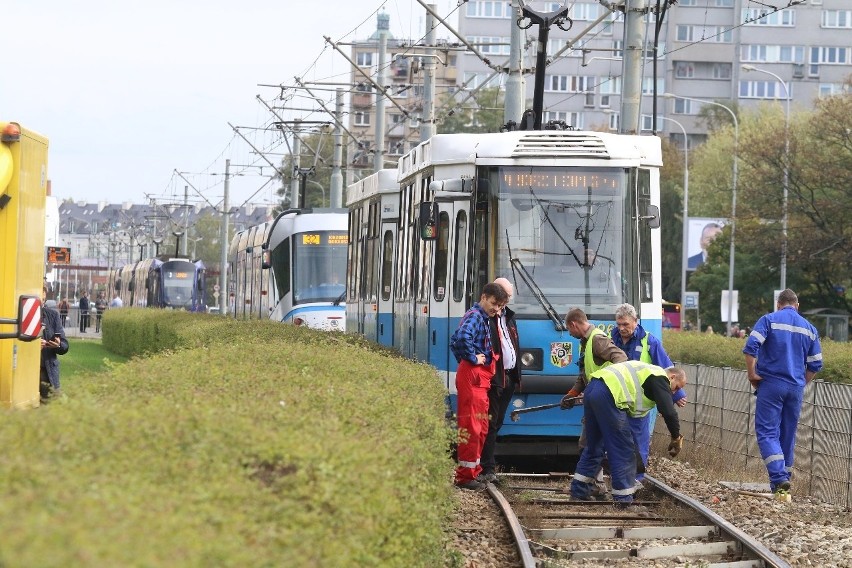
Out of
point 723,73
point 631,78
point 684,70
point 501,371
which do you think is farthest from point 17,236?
point 723,73

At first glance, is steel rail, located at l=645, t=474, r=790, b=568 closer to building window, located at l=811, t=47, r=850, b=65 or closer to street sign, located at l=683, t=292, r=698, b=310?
street sign, located at l=683, t=292, r=698, b=310

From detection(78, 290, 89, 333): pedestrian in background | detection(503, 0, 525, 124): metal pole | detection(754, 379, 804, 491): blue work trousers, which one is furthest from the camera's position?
detection(78, 290, 89, 333): pedestrian in background

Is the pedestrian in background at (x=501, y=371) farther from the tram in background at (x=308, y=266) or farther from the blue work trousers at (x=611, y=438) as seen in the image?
the tram in background at (x=308, y=266)

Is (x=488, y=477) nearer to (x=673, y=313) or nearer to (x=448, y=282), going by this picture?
(x=448, y=282)

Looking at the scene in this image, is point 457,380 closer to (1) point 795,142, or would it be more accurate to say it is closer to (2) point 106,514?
(2) point 106,514

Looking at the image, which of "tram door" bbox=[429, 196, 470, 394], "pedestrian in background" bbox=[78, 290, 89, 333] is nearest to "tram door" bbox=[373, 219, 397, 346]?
"tram door" bbox=[429, 196, 470, 394]

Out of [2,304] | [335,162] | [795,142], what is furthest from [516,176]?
[795,142]

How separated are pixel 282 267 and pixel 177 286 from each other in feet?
95.7

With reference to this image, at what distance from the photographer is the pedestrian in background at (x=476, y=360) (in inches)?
535

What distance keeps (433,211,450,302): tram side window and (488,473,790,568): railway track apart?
252 centimetres

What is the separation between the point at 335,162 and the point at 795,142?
63.5 feet

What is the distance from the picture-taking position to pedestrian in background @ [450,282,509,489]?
44.6 ft

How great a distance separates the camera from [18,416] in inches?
227

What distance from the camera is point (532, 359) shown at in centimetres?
1506
